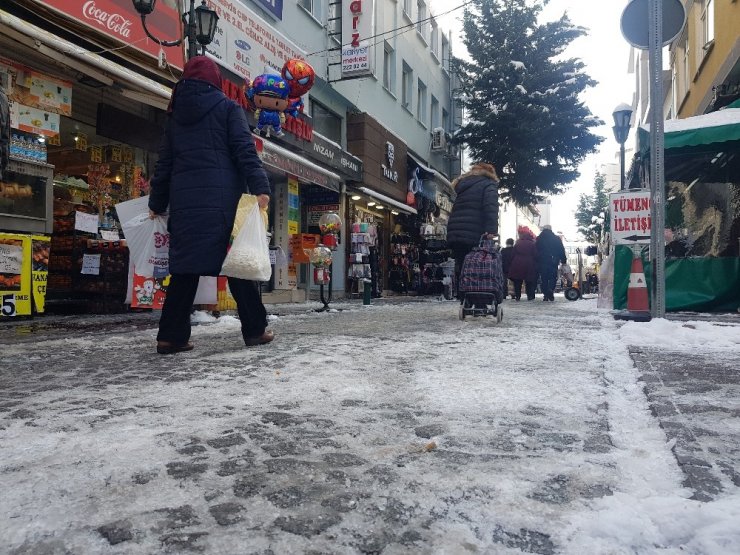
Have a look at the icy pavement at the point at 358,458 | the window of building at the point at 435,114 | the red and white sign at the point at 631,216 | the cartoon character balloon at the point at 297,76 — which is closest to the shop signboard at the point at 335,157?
the cartoon character balloon at the point at 297,76

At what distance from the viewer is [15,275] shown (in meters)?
6.39

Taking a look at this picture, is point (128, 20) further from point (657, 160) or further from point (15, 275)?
point (657, 160)

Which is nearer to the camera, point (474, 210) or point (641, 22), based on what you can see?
point (641, 22)

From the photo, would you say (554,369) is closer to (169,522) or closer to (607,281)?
(169,522)

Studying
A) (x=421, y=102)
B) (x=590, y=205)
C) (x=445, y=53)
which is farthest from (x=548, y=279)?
(x=590, y=205)

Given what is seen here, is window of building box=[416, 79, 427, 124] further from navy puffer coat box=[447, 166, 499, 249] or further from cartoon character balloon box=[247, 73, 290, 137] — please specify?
navy puffer coat box=[447, 166, 499, 249]

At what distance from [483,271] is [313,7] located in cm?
989

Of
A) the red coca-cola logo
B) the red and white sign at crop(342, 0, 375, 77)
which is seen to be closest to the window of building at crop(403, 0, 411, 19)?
the red and white sign at crop(342, 0, 375, 77)

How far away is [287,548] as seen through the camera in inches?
45.6

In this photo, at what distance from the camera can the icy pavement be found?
47.5 inches

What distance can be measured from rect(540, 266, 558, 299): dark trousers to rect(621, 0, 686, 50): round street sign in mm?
7832

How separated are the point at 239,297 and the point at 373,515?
2.83 m

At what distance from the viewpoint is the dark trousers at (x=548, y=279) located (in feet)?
43.5

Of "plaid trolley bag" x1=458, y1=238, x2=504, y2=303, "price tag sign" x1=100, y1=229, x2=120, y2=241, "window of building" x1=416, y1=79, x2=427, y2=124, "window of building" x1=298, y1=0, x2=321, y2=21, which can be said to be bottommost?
"plaid trolley bag" x1=458, y1=238, x2=504, y2=303
